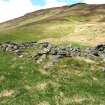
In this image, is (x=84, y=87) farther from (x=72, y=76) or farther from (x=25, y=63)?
(x=25, y=63)

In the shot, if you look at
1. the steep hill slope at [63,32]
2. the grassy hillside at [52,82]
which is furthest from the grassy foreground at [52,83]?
the steep hill slope at [63,32]

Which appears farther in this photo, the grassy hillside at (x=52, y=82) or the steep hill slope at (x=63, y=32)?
the steep hill slope at (x=63, y=32)

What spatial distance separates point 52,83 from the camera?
103 feet

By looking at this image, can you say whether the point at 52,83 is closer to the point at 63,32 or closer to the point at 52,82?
the point at 52,82

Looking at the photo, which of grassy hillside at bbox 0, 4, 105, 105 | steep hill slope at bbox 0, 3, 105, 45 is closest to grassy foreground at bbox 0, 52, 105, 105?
grassy hillside at bbox 0, 4, 105, 105

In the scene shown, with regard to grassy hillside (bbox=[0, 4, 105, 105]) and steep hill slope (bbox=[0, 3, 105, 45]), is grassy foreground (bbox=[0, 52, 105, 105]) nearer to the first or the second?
grassy hillside (bbox=[0, 4, 105, 105])

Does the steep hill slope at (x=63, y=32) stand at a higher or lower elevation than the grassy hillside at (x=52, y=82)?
lower

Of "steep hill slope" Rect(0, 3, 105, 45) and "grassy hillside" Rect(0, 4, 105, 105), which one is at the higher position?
"grassy hillside" Rect(0, 4, 105, 105)

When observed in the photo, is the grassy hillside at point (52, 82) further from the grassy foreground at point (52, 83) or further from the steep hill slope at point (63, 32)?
the steep hill slope at point (63, 32)

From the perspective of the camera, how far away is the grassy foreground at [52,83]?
28.3 meters

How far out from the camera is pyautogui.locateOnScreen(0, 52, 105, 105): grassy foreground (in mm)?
28266

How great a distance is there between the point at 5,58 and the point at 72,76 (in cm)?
880

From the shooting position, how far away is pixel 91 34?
107 meters

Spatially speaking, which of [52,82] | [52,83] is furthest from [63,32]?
[52,83]
